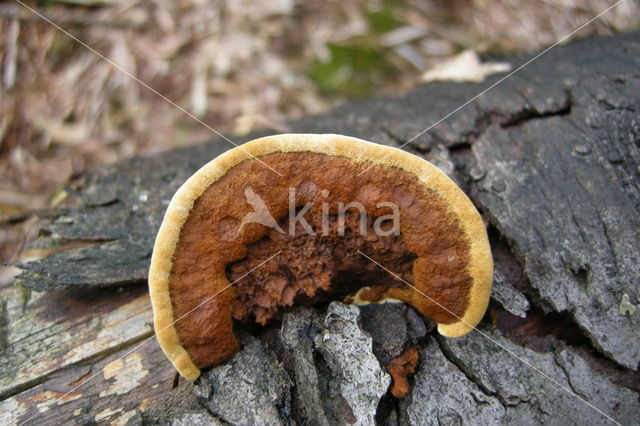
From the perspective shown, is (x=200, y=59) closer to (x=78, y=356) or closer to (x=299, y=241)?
(x=78, y=356)

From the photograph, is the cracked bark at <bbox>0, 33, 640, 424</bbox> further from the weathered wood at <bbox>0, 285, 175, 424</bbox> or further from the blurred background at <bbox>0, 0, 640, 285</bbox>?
the blurred background at <bbox>0, 0, 640, 285</bbox>

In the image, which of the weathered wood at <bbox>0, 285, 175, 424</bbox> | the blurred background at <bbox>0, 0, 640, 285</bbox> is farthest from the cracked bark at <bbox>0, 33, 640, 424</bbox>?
the blurred background at <bbox>0, 0, 640, 285</bbox>

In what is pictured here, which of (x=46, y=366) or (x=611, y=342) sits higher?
(x=611, y=342)

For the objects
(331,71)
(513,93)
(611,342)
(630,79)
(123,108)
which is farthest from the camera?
(331,71)

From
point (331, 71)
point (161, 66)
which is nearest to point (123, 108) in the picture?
point (161, 66)

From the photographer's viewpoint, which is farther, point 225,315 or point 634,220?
point 634,220

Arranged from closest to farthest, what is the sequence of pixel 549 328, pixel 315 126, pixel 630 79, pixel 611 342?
1. pixel 611 342
2. pixel 549 328
3. pixel 630 79
4. pixel 315 126

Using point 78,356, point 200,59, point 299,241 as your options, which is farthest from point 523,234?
point 200,59

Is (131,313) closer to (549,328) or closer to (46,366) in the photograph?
(46,366)
